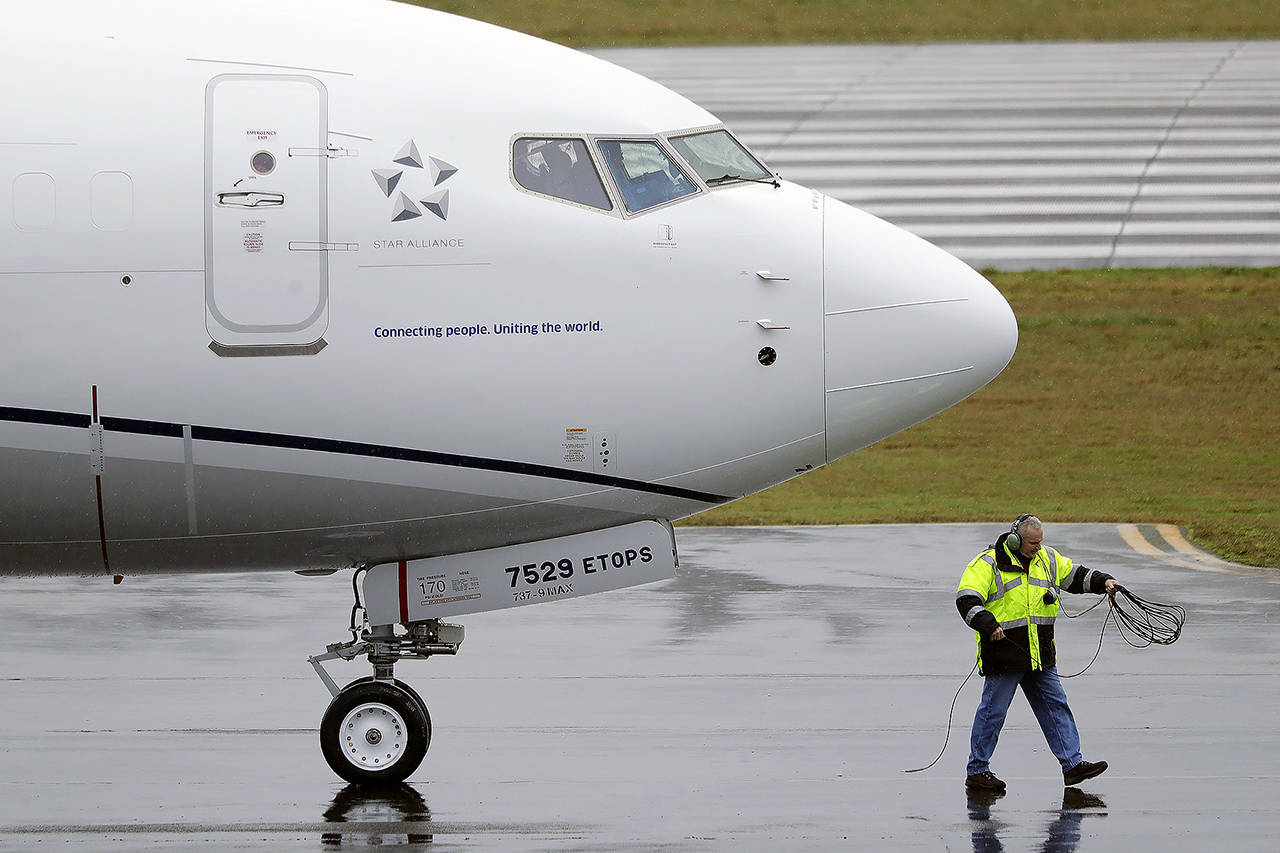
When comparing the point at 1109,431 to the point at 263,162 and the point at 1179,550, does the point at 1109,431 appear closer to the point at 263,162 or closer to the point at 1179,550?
the point at 1179,550

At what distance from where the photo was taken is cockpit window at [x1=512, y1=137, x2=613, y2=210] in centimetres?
1154

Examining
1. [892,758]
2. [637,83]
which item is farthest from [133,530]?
[892,758]

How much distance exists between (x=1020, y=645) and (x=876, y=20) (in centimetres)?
4773

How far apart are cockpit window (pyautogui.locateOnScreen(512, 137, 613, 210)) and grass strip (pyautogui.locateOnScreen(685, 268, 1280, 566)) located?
12043mm

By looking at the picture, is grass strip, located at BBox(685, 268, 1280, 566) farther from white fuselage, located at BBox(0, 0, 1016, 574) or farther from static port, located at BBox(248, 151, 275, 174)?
static port, located at BBox(248, 151, 275, 174)

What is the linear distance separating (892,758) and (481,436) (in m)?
3.95

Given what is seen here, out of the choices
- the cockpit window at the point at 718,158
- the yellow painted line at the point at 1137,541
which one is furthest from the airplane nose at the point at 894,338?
the yellow painted line at the point at 1137,541

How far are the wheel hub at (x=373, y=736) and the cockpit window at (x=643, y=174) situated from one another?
12.2 feet

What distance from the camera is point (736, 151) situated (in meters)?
12.2

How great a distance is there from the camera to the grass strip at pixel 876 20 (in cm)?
5538

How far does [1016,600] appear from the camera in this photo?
40.0 feet

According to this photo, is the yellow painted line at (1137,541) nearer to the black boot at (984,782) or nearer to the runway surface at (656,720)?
the runway surface at (656,720)

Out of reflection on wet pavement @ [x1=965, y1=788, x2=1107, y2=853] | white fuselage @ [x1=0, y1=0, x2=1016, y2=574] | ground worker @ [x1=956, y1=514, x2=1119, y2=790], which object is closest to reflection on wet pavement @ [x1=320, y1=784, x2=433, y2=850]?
white fuselage @ [x1=0, y1=0, x2=1016, y2=574]

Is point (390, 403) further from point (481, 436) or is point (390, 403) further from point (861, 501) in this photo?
point (861, 501)
